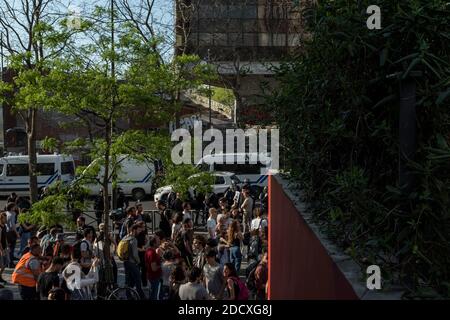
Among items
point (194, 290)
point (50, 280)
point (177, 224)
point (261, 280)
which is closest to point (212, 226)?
point (177, 224)

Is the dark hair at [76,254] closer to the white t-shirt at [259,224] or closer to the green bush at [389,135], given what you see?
the white t-shirt at [259,224]

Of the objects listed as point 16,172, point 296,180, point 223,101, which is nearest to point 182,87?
point 296,180

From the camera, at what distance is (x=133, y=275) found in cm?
1165

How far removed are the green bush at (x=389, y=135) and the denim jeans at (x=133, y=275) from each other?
27.7 ft

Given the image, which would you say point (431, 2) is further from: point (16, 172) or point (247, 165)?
point (16, 172)

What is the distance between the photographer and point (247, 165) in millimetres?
29703

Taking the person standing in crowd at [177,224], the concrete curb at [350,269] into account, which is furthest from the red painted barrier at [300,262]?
the person standing in crowd at [177,224]

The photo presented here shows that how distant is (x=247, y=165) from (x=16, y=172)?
39.7 feet

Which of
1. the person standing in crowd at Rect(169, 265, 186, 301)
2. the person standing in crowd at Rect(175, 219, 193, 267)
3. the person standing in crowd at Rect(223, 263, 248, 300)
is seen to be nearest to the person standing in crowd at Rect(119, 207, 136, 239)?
the person standing in crowd at Rect(175, 219, 193, 267)

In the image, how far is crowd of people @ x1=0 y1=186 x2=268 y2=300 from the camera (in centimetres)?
904

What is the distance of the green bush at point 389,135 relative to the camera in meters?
2.41

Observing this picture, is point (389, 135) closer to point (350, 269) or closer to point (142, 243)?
point (350, 269)
